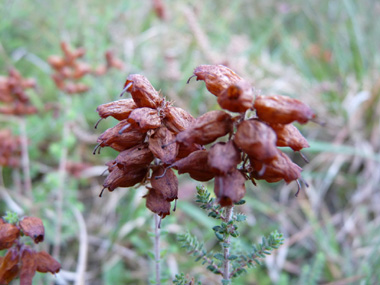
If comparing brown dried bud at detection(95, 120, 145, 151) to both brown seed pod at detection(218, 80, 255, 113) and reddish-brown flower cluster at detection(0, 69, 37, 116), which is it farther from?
reddish-brown flower cluster at detection(0, 69, 37, 116)

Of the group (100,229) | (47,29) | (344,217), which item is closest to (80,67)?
(100,229)

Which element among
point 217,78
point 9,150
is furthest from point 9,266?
point 9,150

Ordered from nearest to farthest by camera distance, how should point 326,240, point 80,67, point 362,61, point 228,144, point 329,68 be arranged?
point 228,144
point 326,240
point 80,67
point 362,61
point 329,68

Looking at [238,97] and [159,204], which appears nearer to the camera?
[238,97]

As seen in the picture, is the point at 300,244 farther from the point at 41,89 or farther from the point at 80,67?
the point at 41,89

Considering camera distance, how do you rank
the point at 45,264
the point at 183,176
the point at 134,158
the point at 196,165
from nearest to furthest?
the point at 196,165 < the point at 134,158 < the point at 45,264 < the point at 183,176

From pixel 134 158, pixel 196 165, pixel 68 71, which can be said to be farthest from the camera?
pixel 68 71

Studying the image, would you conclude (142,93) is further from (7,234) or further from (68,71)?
(68,71)
